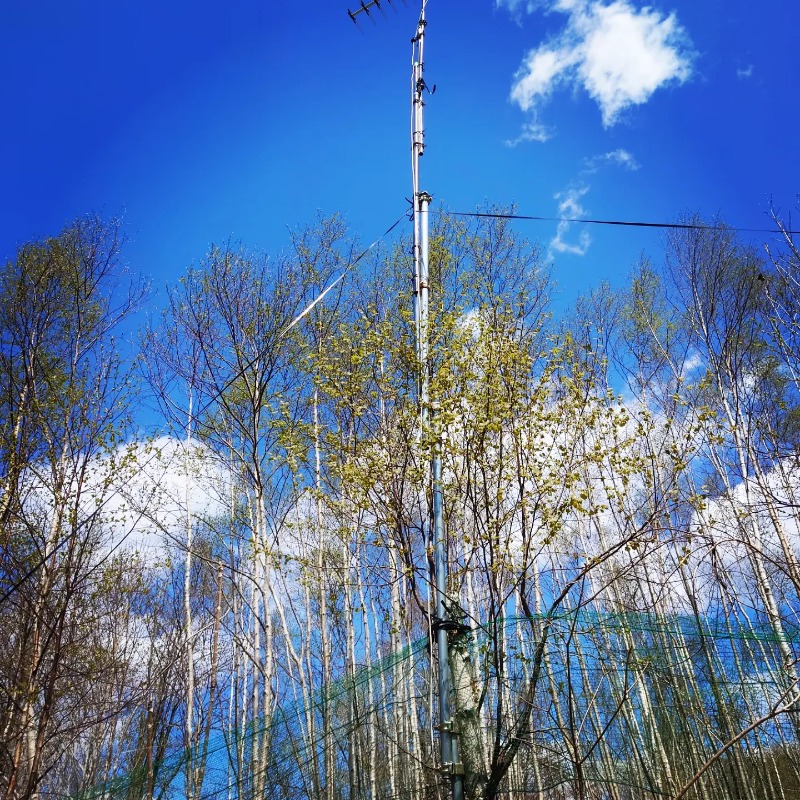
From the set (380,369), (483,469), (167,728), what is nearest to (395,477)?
(483,469)

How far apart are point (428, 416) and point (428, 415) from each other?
0.01m

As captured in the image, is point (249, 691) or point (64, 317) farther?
point (249, 691)

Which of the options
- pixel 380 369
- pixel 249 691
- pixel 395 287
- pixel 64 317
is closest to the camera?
pixel 380 369

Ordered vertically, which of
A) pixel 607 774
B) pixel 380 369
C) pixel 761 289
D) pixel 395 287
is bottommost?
pixel 607 774

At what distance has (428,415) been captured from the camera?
337cm

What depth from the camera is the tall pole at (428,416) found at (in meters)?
2.62

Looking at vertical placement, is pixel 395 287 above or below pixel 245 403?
above

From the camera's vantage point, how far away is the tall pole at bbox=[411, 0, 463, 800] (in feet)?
8.59

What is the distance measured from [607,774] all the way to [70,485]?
16.9 feet

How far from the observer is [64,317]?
602cm

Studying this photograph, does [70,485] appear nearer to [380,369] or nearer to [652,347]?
[380,369]

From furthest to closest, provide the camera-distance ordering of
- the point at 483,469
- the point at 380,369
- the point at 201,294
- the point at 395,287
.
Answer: the point at 395,287 → the point at 201,294 → the point at 380,369 → the point at 483,469

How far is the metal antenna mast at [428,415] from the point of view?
2.62 meters

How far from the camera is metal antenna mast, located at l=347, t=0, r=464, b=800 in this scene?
262 centimetres
